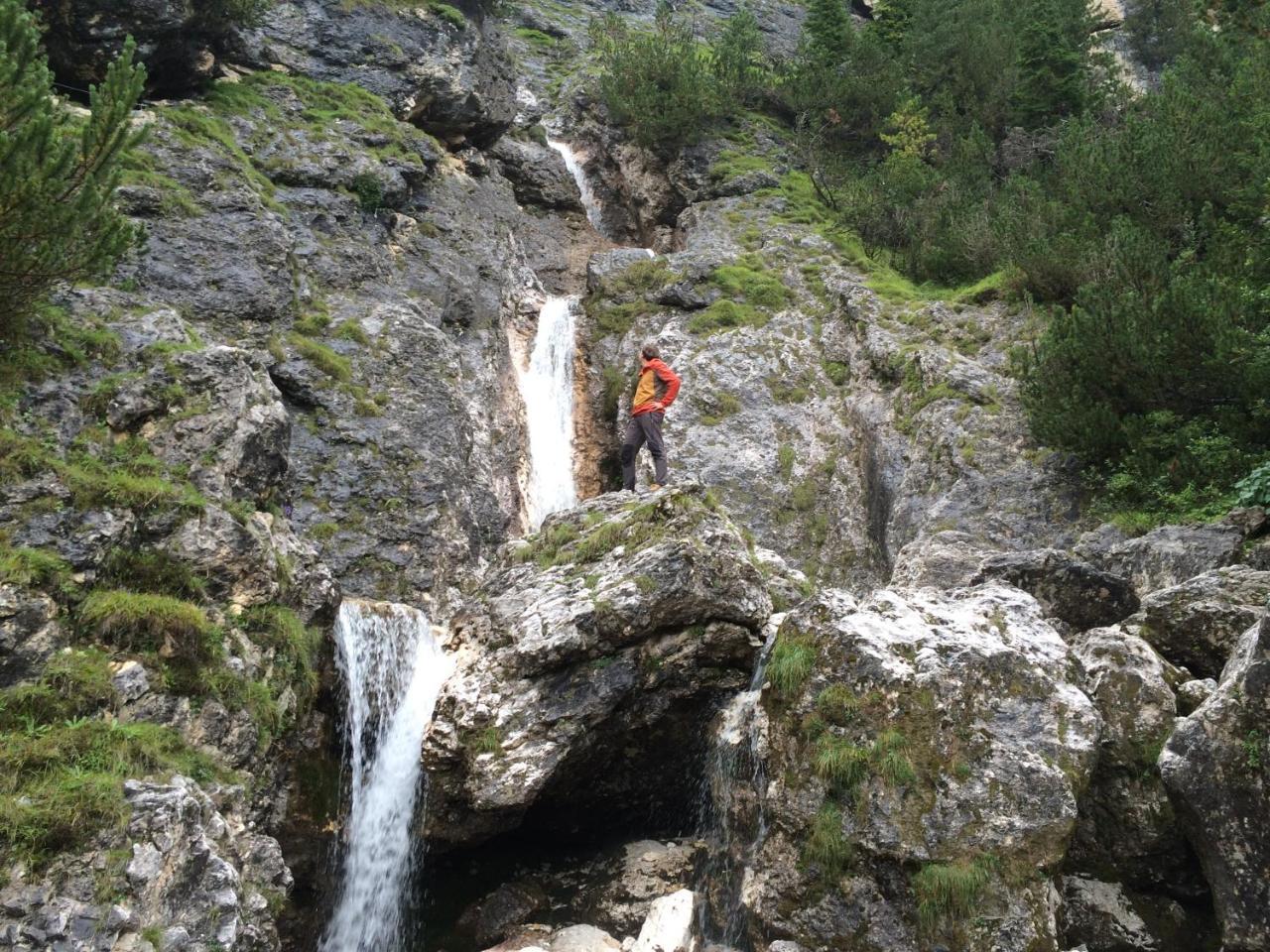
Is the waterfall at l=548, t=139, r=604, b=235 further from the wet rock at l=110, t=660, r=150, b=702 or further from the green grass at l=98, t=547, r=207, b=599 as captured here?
the wet rock at l=110, t=660, r=150, b=702

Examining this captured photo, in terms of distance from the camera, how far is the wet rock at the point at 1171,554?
11219mm

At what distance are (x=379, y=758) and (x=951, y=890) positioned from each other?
23.3 feet

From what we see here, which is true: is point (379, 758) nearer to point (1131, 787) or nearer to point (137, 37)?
point (1131, 787)

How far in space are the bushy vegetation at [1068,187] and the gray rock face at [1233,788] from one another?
21.2ft

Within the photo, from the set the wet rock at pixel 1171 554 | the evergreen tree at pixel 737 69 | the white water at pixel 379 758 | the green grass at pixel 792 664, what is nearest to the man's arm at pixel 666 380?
the white water at pixel 379 758

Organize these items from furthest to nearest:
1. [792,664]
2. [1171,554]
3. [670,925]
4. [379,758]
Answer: [1171,554], [379,758], [670,925], [792,664]

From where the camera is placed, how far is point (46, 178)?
8352mm

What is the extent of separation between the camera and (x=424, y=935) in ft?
35.3

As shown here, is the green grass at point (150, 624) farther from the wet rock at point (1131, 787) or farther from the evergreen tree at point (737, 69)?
the evergreen tree at point (737, 69)

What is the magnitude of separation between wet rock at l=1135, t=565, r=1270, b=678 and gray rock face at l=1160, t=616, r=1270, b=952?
1701mm

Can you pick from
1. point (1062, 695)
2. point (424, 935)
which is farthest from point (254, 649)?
point (1062, 695)

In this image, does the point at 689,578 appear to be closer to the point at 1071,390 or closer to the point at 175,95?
the point at 1071,390

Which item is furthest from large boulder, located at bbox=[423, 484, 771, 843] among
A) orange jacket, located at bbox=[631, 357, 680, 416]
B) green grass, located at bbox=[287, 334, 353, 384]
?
green grass, located at bbox=[287, 334, 353, 384]

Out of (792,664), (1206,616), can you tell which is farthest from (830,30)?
(792,664)
